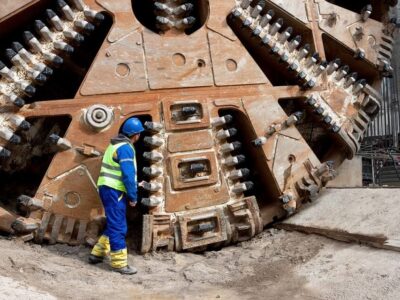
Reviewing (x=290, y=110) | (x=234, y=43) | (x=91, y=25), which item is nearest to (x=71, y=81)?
(x=91, y=25)

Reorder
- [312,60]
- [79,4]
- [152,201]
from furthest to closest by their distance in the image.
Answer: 1. [312,60]
2. [79,4]
3. [152,201]

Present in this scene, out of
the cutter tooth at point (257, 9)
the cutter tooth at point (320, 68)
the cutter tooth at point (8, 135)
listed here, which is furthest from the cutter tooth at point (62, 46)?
the cutter tooth at point (320, 68)

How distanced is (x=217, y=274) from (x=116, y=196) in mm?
1125

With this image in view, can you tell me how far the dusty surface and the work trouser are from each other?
1.95 m

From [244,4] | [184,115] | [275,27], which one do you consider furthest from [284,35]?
[184,115]

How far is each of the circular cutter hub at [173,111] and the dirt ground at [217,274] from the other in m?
0.26

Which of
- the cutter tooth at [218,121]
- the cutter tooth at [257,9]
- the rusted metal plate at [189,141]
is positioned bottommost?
the rusted metal plate at [189,141]

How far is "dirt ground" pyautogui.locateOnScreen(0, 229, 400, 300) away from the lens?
11.8ft

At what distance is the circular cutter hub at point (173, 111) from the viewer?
4.68 m

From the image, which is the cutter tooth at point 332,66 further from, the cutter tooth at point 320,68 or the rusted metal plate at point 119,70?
the rusted metal plate at point 119,70

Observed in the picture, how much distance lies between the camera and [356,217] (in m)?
4.77

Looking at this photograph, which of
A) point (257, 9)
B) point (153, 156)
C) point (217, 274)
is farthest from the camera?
point (257, 9)

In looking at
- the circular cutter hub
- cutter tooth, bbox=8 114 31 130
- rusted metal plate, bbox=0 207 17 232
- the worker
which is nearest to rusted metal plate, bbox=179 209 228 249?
the circular cutter hub

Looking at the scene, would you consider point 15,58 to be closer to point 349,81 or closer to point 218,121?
point 218,121
